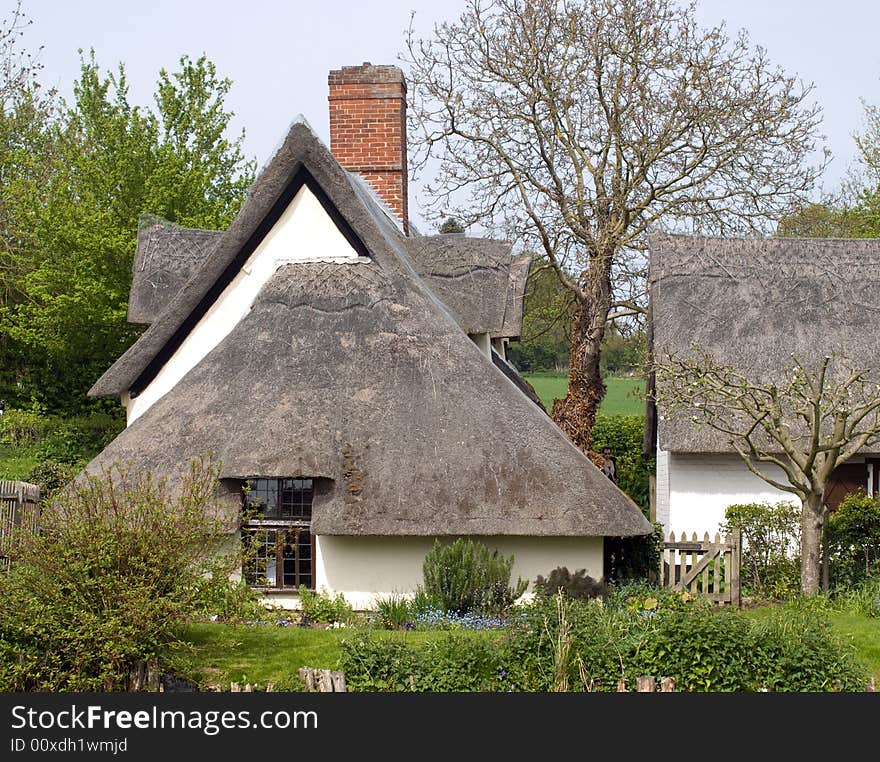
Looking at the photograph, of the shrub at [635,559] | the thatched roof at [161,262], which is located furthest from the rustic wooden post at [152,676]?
the thatched roof at [161,262]

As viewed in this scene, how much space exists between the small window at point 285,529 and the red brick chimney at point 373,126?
7.64 m

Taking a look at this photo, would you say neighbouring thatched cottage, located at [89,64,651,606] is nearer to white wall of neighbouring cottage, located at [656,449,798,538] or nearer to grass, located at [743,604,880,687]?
grass, located at [743,604,880,687]

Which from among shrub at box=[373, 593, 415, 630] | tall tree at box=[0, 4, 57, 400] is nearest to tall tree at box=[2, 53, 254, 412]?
tall tree at box=[0, 4, 57, 400]

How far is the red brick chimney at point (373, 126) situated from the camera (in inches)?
848

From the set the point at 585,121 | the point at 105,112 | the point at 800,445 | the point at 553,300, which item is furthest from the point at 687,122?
the point at 105,112

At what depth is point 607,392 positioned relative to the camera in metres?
58.1

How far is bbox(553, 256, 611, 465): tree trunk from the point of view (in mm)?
31453

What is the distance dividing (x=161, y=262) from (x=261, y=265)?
11.4ft

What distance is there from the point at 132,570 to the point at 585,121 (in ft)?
77.6

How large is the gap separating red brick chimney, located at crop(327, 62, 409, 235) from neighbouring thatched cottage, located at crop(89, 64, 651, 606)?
9.75 ft

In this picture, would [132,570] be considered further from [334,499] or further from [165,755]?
[334,499]

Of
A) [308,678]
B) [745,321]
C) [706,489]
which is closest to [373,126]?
[745,321]

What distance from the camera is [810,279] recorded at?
79.9ft

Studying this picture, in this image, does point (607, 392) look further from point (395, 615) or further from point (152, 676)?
point (152, 676)
